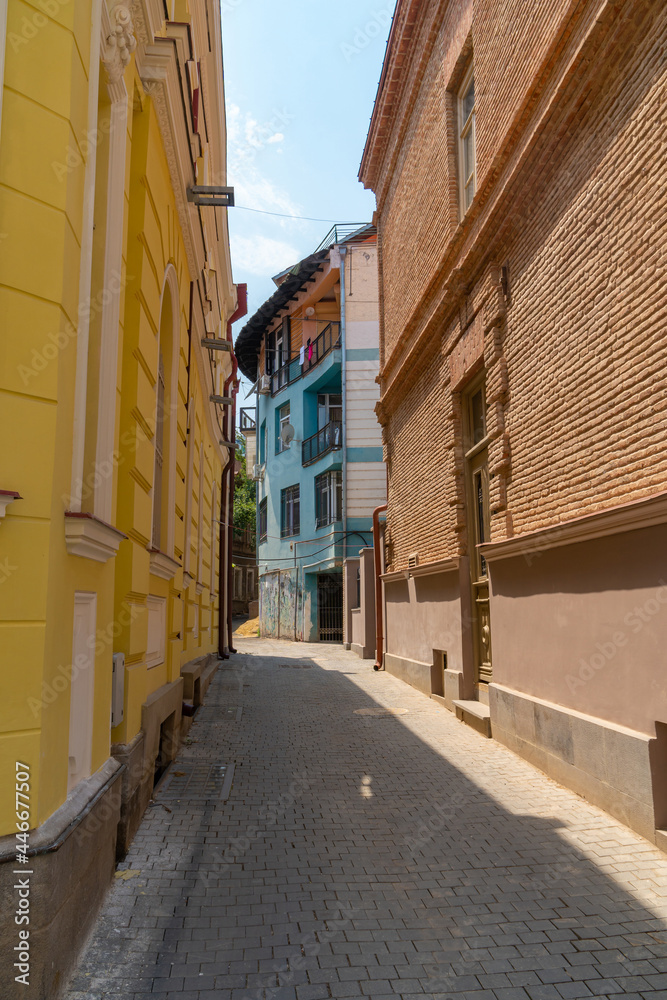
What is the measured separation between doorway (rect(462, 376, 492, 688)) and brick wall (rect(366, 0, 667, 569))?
0.56 feet

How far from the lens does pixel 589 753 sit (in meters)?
5.46

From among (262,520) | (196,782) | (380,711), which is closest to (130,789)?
(196,782)

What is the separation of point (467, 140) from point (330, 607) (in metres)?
18.4

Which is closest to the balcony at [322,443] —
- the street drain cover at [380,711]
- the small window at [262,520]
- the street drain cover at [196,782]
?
the small window at [262,520]

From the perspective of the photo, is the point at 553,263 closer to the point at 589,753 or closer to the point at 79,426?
the point at 589,753

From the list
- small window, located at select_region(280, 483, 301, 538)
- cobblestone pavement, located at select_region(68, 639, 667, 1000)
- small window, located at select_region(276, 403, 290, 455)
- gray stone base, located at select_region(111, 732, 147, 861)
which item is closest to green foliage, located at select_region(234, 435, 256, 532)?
small window, located at select_region(276, 403, 290, 455)

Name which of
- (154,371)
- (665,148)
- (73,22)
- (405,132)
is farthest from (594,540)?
(405,132)

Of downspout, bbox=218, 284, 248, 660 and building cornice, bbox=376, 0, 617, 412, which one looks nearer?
building cornice, bbox=376, 0, 617, 412

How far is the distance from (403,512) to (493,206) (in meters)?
6.39

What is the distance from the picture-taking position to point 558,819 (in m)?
5.14

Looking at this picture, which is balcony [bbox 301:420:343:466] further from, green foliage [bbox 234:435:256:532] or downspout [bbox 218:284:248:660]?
green foliage [bbox 234:435:256:532]

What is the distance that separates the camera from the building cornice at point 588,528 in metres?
4.63

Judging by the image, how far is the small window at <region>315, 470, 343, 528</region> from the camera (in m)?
24.8

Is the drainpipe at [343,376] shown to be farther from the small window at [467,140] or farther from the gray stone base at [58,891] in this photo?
the gray stone base at [58,891]
